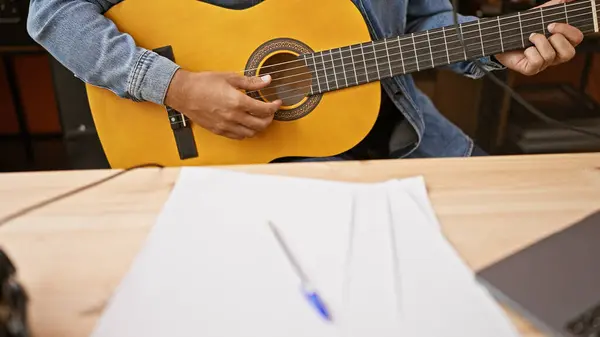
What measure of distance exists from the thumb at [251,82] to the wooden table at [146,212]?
30 centimetres

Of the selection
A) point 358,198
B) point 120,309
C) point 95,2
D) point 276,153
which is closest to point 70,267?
point 120,309

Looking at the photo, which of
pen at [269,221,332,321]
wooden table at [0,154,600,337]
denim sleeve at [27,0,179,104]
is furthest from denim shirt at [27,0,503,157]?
pen at [269,221,332,321]

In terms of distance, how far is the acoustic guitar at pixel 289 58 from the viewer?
0.96 meters

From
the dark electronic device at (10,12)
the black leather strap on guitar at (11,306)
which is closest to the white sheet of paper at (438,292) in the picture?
the black leather strap on guitar at (11,306)

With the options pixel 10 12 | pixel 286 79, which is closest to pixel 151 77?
pixel 286 79

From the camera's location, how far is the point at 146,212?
0.59 m

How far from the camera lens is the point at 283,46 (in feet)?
3.18

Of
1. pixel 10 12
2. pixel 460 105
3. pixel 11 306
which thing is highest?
pixel 11 306

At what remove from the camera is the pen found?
0.46 meters

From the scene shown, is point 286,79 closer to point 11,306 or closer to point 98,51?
point 98,51

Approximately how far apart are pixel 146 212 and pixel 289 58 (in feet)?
1.60

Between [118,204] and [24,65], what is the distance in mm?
1919

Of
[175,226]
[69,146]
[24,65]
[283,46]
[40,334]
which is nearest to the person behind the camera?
[40,334]

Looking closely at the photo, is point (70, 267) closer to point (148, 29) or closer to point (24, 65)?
point (148, 29)
